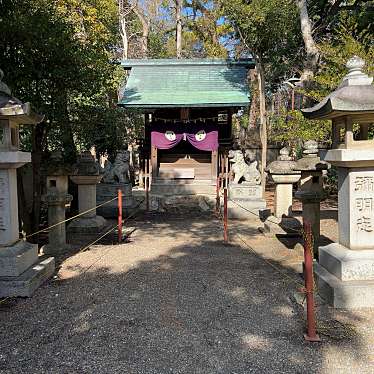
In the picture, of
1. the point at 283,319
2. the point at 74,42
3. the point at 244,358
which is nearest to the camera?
the point at 244,358

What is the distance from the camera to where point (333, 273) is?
443 centimetres

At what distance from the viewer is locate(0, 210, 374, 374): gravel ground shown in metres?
3.12

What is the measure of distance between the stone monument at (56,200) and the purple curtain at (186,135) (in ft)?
31.1

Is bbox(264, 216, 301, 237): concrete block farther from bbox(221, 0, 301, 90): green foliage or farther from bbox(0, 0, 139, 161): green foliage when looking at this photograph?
bbox(221, 0, 301, 90): green foliage

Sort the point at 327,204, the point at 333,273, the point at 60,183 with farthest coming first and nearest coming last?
1. the point at 327,204
2. the point at 60,183
3. the point at 333,273

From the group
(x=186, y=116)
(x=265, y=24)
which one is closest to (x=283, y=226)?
(x=186, y=116)

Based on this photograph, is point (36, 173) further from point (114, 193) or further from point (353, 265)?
point (353, 265)

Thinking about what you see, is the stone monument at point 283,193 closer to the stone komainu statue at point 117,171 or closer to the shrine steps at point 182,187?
the stone komainu statue at point 117,171

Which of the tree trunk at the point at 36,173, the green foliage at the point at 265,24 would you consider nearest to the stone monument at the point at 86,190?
the tree trunk at the point at 36,173

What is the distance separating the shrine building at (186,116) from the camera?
51.6 feet

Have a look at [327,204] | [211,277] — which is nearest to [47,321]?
A: [211,277]

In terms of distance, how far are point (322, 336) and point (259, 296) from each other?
1163mm

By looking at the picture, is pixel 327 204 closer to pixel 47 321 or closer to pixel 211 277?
pixel 211 277

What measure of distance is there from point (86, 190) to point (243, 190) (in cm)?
516
